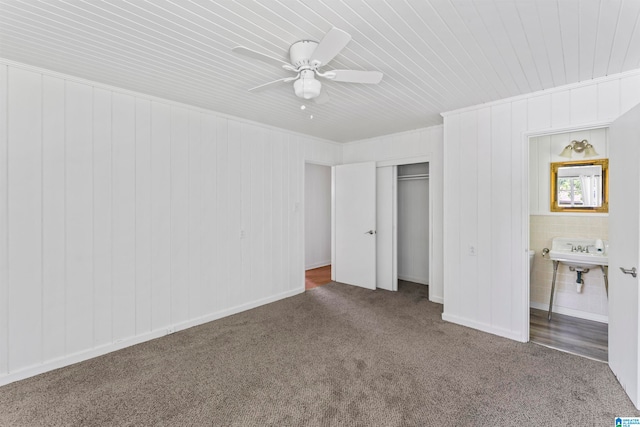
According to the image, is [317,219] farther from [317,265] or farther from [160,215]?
[160,215]

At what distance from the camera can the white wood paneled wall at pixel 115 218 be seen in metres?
2.34

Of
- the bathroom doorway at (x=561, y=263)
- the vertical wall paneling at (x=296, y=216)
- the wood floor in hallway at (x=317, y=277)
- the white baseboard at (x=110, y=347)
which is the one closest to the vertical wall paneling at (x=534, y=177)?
the bathroom doorway at (x=561, y=263)

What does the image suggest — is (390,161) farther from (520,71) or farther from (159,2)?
(159,2)

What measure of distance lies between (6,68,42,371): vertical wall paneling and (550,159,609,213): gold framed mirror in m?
5.32

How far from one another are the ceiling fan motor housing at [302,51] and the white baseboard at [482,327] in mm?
3092

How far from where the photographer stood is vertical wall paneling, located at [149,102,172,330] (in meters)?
3.03

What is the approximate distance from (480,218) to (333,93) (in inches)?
80.7

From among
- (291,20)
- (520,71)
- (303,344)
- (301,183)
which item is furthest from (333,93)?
(303,344)

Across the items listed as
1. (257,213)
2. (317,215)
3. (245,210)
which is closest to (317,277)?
(317,215)

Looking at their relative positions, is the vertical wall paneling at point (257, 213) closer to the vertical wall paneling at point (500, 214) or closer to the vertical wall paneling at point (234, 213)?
the vertical wall paneling at point (234, 213)

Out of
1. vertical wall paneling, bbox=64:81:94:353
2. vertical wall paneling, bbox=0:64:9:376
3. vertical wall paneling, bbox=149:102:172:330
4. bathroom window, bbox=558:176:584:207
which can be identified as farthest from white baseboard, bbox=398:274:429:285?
vertical wall paneling, bbox=0:64:9:376

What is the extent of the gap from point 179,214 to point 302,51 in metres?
2.15

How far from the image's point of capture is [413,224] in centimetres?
519

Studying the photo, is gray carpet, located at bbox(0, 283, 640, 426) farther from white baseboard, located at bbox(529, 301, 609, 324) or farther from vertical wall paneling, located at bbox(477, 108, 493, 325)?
white baseboard, located at bbox(529, 301, 609, 324)
